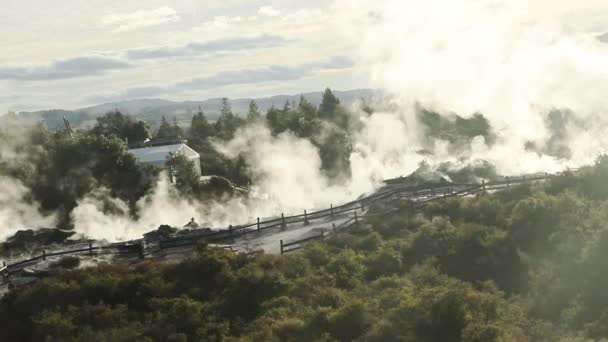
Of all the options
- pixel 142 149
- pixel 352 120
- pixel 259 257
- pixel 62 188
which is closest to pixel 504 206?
pixel 259 257

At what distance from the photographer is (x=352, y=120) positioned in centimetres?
9088

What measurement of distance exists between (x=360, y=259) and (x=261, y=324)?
340 inches

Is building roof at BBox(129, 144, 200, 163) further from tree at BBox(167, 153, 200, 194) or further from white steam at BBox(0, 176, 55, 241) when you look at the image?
white steam at BBox(0, 176, 55, 241)

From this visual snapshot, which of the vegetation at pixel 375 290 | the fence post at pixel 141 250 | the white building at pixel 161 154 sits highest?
the white building at pixel 161 154

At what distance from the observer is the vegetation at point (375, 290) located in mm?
26703

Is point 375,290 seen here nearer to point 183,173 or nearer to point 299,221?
point 299,221

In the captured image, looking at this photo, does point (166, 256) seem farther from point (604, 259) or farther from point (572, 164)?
point (572, 164)

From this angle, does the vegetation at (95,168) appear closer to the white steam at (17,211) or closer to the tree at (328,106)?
the white steam at (17,211)

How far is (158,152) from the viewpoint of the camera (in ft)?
222

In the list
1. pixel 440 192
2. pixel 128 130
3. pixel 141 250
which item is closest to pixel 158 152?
pixel 128 130

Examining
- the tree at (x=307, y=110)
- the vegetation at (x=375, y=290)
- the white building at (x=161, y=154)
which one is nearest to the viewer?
the vegetation at (x=375, y=290)

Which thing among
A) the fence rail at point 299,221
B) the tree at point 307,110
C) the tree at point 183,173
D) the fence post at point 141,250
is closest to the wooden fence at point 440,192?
the fence rail at point 299,221

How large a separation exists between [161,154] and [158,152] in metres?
1.13

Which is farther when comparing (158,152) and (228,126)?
(228,126)
